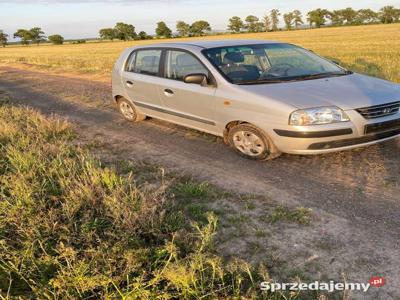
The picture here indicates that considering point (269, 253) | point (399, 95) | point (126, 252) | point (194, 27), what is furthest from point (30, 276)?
point (194, 27)

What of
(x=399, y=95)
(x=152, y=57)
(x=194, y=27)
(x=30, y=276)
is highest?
(x=194, y=27)

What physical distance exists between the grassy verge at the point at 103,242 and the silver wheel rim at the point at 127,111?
300 centimetres

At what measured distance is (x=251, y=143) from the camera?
526 cm

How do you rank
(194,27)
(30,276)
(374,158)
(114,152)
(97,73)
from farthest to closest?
(194,27) < (97,73) < (114,152) < (374,158) < (30,276)

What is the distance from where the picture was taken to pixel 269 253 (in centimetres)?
316

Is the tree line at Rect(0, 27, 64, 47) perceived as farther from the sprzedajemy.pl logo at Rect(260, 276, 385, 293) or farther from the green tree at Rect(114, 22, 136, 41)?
the sprzedajemy.pl logo at Rect(260, 276, 385, 293)

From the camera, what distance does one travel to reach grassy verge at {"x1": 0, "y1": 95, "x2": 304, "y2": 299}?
2.71m

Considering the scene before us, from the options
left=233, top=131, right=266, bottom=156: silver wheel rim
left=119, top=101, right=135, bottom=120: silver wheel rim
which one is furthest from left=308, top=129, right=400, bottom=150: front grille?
left=119, top=101, right=135, bottom=120: silver wheel rim

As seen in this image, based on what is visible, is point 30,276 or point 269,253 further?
point 269,253

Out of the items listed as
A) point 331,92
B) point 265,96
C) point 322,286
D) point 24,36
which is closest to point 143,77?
point 265,96

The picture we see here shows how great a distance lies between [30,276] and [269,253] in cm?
185

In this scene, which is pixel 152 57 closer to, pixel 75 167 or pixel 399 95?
pixel 75 167

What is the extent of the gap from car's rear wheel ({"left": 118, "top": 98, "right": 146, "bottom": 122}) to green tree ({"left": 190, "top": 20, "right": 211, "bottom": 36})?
108 metres

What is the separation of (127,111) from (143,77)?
1196mm
